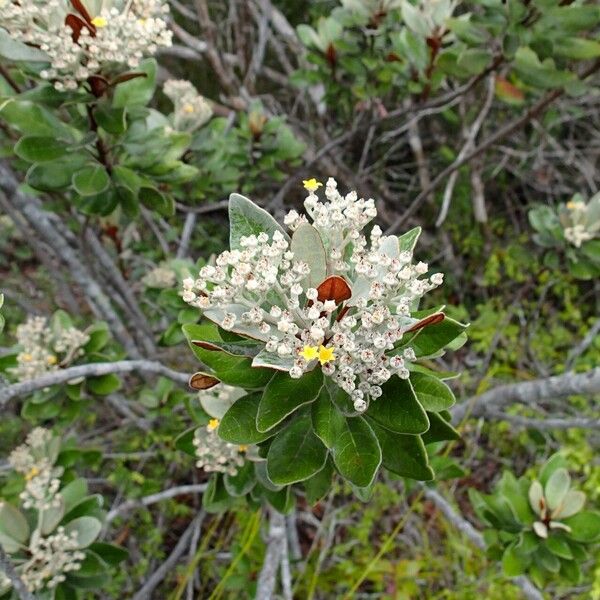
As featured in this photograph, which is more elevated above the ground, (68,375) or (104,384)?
(68,375)

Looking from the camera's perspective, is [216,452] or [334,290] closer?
[334,290]

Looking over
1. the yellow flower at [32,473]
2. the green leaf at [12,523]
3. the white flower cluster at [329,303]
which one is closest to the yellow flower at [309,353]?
the white flower cluster at [329,303]

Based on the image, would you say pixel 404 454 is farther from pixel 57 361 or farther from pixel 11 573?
pixel 57 361

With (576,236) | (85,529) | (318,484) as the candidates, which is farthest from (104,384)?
(576,236)

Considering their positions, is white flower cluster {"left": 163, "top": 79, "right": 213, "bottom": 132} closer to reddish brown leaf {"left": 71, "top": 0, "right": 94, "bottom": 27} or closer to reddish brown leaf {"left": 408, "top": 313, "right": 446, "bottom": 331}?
reddish brown leaf {"left": 71, "top": 0, "right": 94, "bottom": 27}

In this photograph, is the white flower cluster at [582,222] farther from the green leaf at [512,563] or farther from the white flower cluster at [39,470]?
the white flower cluster at [39,470]
